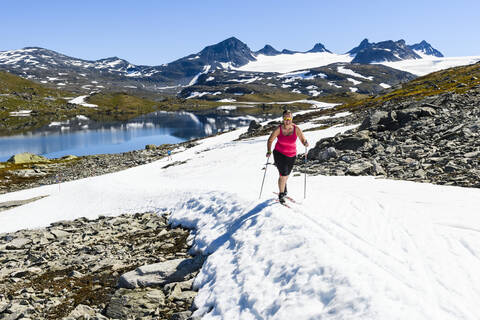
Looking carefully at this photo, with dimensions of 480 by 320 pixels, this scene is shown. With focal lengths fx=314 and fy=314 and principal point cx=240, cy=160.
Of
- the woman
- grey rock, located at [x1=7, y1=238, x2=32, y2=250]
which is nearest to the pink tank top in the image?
the woman

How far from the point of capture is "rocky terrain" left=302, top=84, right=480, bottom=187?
17.6m

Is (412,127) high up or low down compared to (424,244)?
up

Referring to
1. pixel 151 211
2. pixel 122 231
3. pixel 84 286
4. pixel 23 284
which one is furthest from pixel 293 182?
pixel 23 284

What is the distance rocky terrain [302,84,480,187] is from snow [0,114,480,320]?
2.93 meters

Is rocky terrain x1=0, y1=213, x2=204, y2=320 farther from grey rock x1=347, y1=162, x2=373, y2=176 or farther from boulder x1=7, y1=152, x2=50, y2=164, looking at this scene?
boulder x1=7, y1=152, x2=50, y2=164

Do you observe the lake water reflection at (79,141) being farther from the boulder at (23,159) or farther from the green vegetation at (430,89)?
the green vegetation at (430,89)

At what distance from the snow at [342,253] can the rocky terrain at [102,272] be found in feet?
3.06

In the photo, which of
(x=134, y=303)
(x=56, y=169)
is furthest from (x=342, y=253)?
(x=56, y=169)

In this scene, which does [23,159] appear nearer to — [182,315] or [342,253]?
[182,315]

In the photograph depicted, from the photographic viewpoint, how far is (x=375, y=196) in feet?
46.3

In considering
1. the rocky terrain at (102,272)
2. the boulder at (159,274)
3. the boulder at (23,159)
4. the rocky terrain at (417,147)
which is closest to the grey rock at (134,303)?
the rocky terrain at (102,272)

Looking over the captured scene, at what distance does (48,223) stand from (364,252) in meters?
23.5

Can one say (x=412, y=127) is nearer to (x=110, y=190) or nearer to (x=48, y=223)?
(x=110, y=190)

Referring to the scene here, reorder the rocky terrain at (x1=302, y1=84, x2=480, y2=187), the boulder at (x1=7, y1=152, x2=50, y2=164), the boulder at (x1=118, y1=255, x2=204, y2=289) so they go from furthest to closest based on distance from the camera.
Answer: the boulder at (x1=7, y1=152, x2=50, y2=164)
the rocky terrain at (x1=302, y1=84, x2=480, y2=187)
the boulder at (x1=118, y1=255, x2=204, y2=289)
